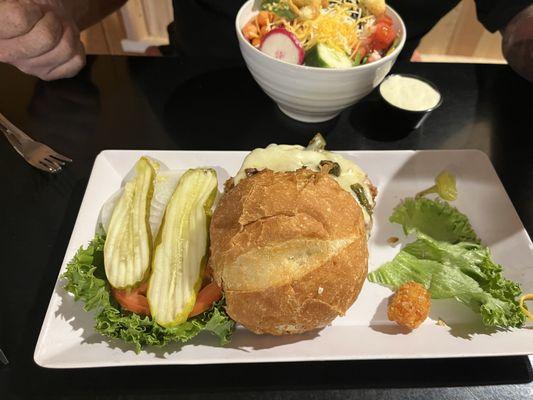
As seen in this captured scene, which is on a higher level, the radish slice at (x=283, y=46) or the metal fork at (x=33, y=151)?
the radish slice at (x=283, y=46)

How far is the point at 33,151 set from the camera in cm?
191

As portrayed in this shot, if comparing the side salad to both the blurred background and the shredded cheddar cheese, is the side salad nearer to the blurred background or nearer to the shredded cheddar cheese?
the shredded cheddar cheese

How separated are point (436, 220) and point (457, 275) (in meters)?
0.28

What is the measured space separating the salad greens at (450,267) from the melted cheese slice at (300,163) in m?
0.19

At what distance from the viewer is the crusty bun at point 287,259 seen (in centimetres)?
Result: 127

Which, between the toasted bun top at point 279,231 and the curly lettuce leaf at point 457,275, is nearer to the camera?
the toasted bun top at point 279,231

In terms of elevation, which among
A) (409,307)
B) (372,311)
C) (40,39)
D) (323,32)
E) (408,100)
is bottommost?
(372,311)

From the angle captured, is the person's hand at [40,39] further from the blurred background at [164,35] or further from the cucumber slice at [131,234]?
→ the blurred background at [164,35]

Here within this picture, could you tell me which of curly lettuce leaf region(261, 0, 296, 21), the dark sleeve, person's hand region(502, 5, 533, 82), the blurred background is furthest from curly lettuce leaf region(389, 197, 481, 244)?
the blurred background

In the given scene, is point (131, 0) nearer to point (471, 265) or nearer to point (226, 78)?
point (226, 78)

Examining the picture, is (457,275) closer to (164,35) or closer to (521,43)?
(521,43)

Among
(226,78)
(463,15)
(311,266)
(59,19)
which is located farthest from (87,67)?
(463,15)

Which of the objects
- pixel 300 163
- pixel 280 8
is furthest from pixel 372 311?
pixel 280 8

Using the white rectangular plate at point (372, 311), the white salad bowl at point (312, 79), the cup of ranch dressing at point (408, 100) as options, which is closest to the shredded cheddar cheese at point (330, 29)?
the white salad bowl at point (312, 79)
